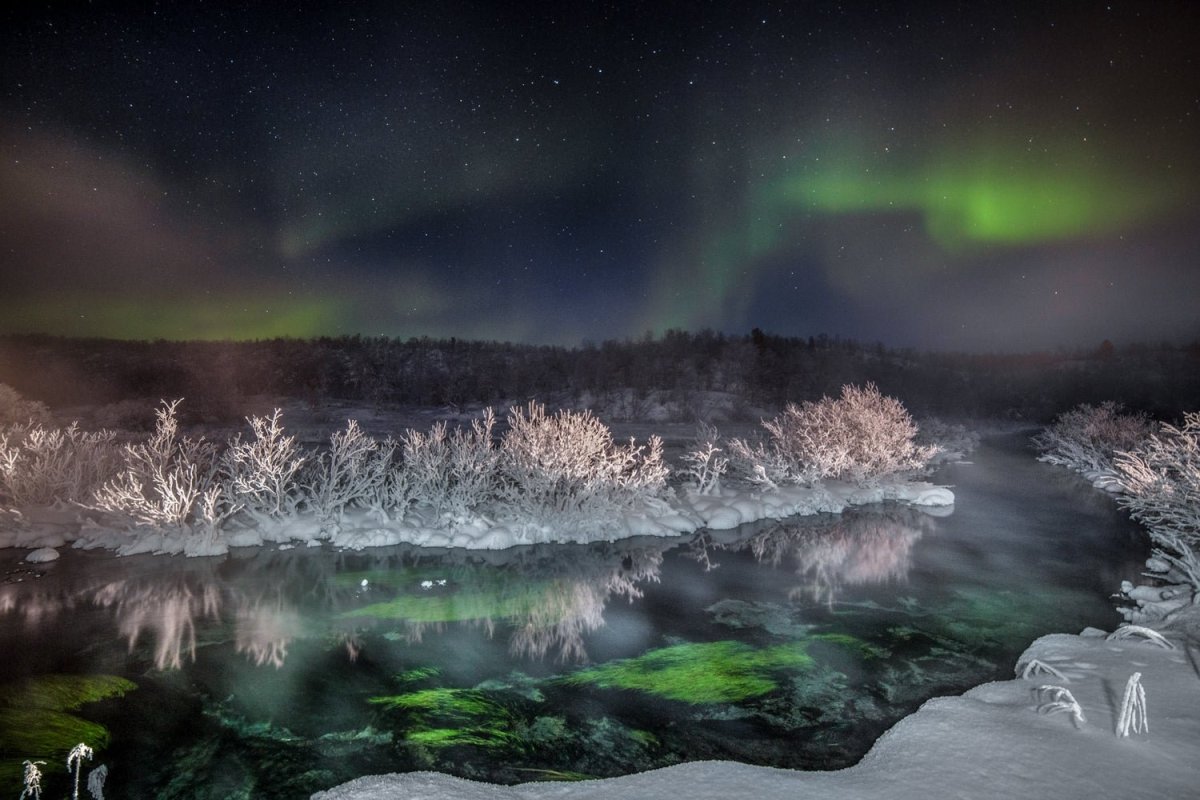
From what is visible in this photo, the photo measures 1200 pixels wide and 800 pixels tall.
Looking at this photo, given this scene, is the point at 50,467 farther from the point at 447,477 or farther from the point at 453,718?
the point at 453,718

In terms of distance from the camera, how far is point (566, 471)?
1798cm

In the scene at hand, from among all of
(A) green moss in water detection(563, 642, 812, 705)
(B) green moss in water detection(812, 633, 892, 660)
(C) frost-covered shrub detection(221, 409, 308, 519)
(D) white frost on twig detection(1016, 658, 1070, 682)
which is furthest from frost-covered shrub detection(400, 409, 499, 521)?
(D) white frost on twig detection(1016, 658, 1070, 682)

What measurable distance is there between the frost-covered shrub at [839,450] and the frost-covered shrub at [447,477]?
409 inches

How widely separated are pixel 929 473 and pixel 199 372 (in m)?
69.9

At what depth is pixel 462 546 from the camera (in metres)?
16.8

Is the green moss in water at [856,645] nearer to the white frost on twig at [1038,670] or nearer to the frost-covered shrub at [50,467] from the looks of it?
the white frost on twig at [1038,670]

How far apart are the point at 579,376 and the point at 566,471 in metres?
62.4

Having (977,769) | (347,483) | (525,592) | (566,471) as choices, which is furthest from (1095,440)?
(347,483)

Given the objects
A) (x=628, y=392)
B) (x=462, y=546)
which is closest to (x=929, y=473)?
(x=462, y=546)

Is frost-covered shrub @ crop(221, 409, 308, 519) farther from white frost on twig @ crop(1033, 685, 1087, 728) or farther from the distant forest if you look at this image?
the distant forest

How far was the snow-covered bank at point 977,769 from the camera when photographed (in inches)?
199

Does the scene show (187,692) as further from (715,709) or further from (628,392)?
(628,392)

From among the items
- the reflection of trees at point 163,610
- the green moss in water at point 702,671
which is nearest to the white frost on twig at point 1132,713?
the green moss in water at point 702,671

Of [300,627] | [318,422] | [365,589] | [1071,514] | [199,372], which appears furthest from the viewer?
[199,372]
